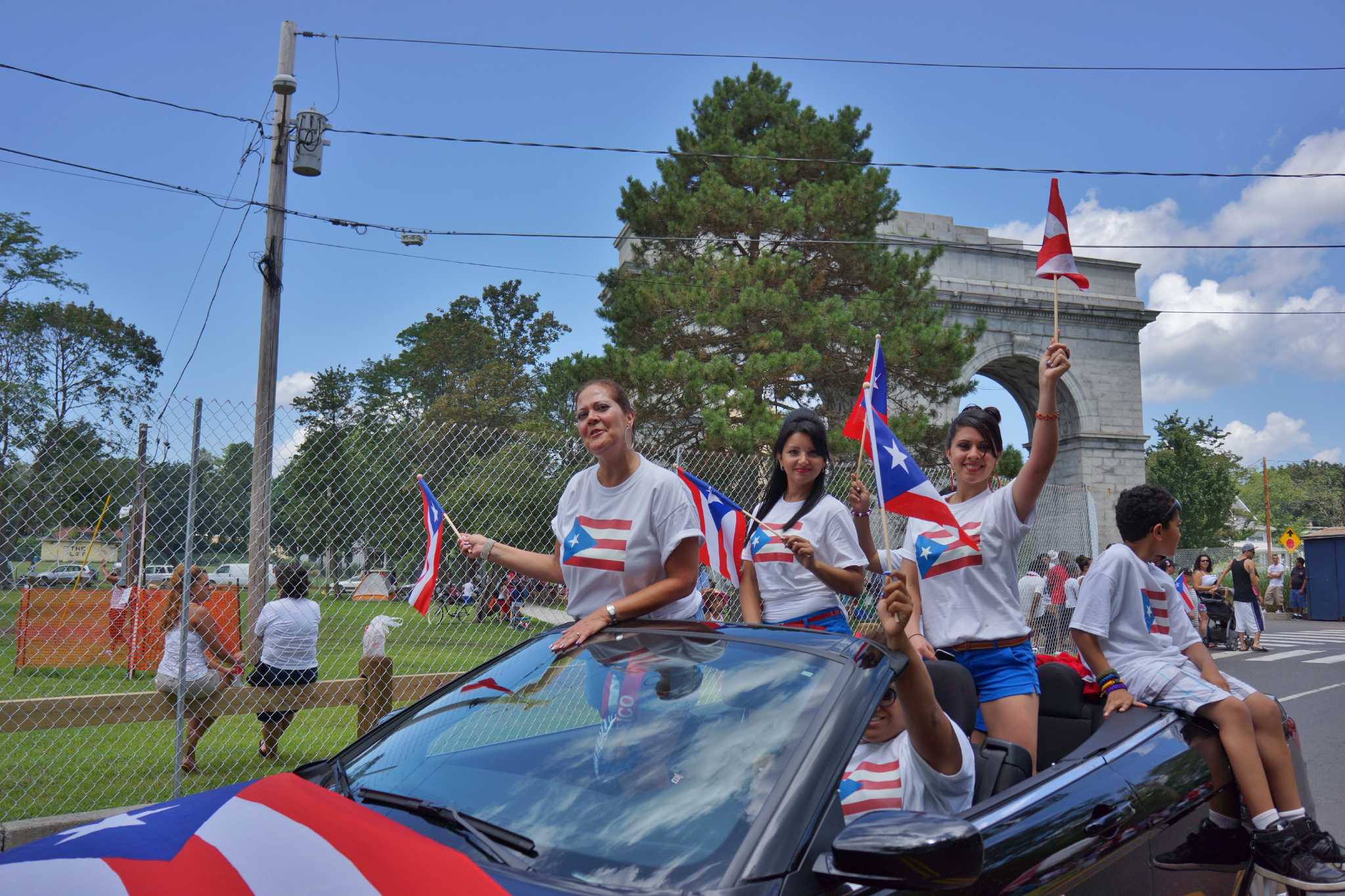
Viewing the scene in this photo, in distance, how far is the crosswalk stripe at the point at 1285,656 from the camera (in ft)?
51.2

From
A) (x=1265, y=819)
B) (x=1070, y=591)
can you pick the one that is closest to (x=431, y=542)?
(x=1265, y=819)

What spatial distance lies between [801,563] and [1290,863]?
1.98 meters

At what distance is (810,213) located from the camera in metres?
18.0

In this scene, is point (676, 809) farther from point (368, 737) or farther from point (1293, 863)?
point (1293, 863)

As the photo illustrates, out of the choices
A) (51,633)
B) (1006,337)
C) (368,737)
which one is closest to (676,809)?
(368,737)

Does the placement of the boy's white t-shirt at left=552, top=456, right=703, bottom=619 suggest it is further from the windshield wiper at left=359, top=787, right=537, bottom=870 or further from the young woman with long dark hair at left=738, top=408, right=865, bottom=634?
the windshield wiper at left=359, top=787, right=537, bottom=870

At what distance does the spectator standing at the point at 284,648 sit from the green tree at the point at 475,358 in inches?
1416

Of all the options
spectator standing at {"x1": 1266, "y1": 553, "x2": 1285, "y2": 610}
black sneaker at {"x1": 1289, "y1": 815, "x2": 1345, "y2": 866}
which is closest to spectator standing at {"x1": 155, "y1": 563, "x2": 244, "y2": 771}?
black sneaker at {"x1": 1289, "y1": 815, "x2": 1345, "y2": 866}

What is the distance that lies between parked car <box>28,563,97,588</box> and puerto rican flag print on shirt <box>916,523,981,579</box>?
529 centimetres

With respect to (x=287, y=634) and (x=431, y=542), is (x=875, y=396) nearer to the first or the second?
(x=431, y=542)

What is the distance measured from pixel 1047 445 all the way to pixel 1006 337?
2501 centimetres

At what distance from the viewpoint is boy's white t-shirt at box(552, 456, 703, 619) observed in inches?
133

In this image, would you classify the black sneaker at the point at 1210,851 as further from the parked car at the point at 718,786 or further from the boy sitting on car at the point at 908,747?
the boy sitting on car at the point at 908,747

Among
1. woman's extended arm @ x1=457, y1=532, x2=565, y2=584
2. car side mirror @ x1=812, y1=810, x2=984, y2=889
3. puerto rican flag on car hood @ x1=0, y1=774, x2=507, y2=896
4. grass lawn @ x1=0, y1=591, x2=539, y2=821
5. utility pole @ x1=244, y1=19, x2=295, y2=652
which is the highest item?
utility pole @ x1=244, y1=19, x2=295, y2=652
